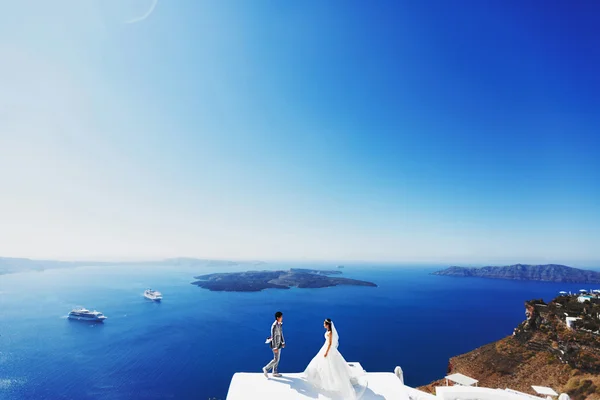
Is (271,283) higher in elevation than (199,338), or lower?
lower

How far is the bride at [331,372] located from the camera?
6.66m

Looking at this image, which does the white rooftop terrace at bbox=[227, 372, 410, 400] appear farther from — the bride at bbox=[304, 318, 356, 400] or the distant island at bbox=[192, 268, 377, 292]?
the distant island at bbox=[192, 268, 377, 292]

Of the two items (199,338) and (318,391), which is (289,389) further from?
(199,338)

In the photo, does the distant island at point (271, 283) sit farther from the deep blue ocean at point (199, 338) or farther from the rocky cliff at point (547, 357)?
the rocky cliff at point (547, 357)

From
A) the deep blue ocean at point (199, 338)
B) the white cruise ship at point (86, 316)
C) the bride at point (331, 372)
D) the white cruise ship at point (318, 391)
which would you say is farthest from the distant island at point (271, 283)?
the bride at point (331, 372)

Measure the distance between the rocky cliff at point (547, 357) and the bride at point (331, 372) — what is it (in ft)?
58.4

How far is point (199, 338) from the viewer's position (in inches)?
2240

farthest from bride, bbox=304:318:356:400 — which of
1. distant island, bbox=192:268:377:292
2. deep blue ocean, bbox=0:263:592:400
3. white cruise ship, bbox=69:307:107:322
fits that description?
distant island, bbox=192:268:377:292

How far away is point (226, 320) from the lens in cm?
7019

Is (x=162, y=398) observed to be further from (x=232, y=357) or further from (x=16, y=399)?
(x=16, y=399)

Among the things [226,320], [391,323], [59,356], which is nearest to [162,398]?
[59,356]

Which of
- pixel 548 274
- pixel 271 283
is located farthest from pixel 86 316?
pixel 548 274

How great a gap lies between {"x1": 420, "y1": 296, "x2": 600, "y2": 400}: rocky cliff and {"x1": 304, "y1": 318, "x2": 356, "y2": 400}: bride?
701 inches

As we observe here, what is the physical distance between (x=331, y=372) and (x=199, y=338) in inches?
2364
